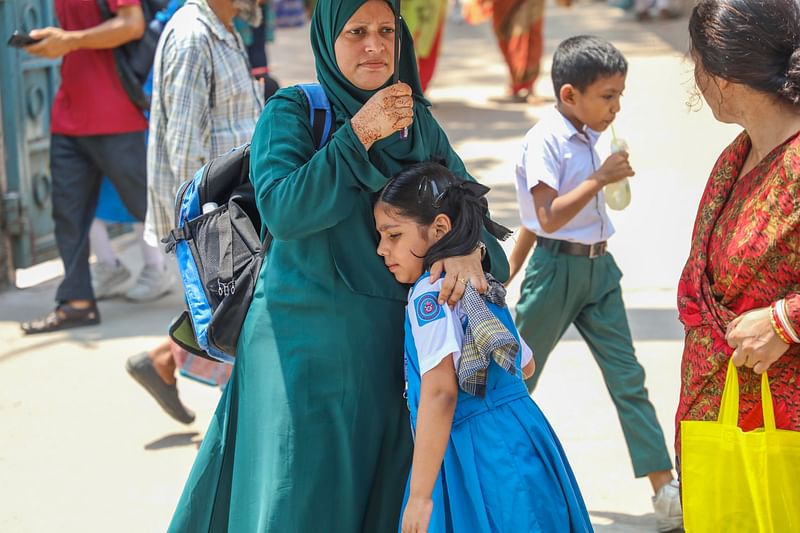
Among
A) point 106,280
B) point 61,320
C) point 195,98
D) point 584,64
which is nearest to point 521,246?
point 584,64

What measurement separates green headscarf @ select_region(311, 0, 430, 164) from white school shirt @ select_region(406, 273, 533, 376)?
0.31 meters

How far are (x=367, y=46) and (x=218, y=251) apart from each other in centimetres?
67

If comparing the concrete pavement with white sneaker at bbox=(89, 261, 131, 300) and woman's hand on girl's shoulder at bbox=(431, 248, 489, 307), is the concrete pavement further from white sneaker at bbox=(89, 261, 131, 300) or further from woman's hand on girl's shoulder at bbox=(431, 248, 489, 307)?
woman's hand on girl's shoulder at bbox=(431, 248, 489, 307)

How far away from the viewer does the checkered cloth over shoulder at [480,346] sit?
2492 mm

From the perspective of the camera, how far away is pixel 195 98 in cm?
446

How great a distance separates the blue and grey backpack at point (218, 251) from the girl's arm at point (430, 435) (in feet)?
1.82

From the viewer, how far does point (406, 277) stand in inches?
105

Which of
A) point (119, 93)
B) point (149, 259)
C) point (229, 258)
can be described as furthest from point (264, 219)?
point (149, 259)

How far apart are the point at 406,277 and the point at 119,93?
3.59 m


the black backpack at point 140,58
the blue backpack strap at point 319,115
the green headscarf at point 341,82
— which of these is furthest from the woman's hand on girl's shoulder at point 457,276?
the black backpack at point 140,58

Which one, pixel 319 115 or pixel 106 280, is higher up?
pixel 319 115

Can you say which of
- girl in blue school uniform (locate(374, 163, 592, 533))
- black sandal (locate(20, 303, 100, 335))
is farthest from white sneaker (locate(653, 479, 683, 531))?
black sandal (locate(20, 303, 100, 335))

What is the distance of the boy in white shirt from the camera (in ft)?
12.4

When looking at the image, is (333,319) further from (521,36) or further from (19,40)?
(521,36)
